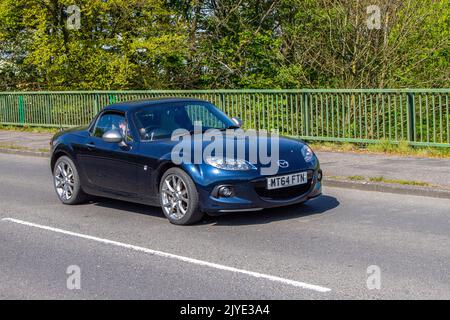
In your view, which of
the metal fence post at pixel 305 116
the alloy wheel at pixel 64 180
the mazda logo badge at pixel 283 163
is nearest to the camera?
the mazda logo badge at pixel 283 163

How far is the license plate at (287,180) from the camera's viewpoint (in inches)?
339

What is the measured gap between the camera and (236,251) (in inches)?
295

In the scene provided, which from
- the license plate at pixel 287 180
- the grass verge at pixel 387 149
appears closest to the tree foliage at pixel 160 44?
the grass verge at pixel 387 149

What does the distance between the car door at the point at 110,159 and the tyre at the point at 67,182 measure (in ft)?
0.90

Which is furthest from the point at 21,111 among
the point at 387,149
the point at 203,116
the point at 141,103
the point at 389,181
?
the point at 389,181

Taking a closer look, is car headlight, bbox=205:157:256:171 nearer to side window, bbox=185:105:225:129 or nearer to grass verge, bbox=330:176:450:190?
side window, bbox=185:105:225:129

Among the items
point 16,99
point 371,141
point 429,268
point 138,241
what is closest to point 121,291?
point 138,241

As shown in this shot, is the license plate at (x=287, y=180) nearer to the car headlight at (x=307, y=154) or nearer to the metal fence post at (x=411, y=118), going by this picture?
the car headlight at (x=307, y=154)

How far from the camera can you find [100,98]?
21922 millimetres

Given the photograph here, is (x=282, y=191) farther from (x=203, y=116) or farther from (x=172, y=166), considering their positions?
(x=203, y=116)

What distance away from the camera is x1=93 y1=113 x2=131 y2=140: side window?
9.82 meters

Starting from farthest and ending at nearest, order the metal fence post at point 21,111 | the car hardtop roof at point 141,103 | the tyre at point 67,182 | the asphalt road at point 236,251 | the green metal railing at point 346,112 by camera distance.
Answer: the metal fence post at point 21,111
the green metal railing at point 346,112
the tyre at point 67,182
the car hardtop roof at point 141,103
the asphalt road at point 236,251

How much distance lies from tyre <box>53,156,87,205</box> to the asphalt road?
17 centimetres
